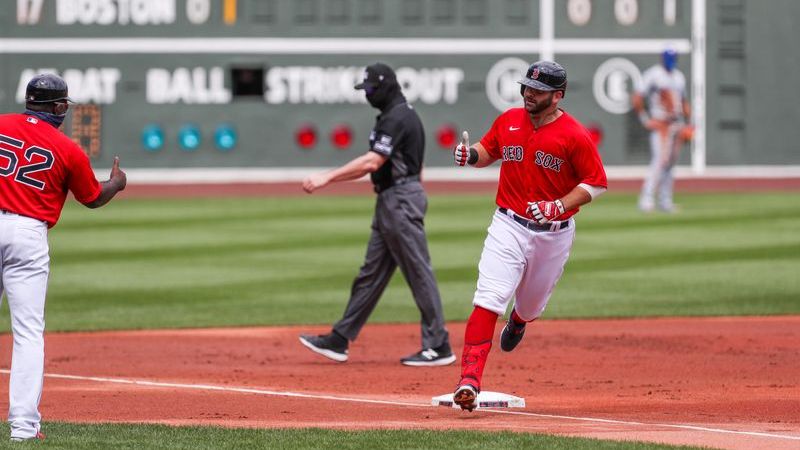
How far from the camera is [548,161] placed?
8.31 metres

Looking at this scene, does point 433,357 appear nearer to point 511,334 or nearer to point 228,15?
point 511,334

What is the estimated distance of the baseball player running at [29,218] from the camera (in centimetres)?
728

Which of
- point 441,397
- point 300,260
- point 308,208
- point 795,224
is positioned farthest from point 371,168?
point 308,208

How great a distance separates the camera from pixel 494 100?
26906 millimetres

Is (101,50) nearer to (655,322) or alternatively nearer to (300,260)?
(300,260)

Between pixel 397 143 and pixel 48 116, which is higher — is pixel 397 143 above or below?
below

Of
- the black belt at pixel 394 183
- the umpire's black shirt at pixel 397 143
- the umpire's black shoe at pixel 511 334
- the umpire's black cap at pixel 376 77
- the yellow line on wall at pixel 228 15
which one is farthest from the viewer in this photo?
the yellow line on wall at pixel 228 15

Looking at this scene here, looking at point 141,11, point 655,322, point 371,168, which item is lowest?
point 655,322

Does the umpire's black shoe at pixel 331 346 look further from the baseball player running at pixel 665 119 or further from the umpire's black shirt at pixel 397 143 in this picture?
the baseball player running at pixel 665 119

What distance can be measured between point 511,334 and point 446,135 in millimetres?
17171

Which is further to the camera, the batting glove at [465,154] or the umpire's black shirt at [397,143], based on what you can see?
the umpire's black shirt at [397,143]

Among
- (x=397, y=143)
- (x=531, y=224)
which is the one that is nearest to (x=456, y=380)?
(x=397, y=143)

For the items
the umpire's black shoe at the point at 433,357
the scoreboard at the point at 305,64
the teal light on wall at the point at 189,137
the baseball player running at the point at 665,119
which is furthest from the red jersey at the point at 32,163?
the teal light on wall at the point at 189,137

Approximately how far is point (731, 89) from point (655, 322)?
15.0 metres
